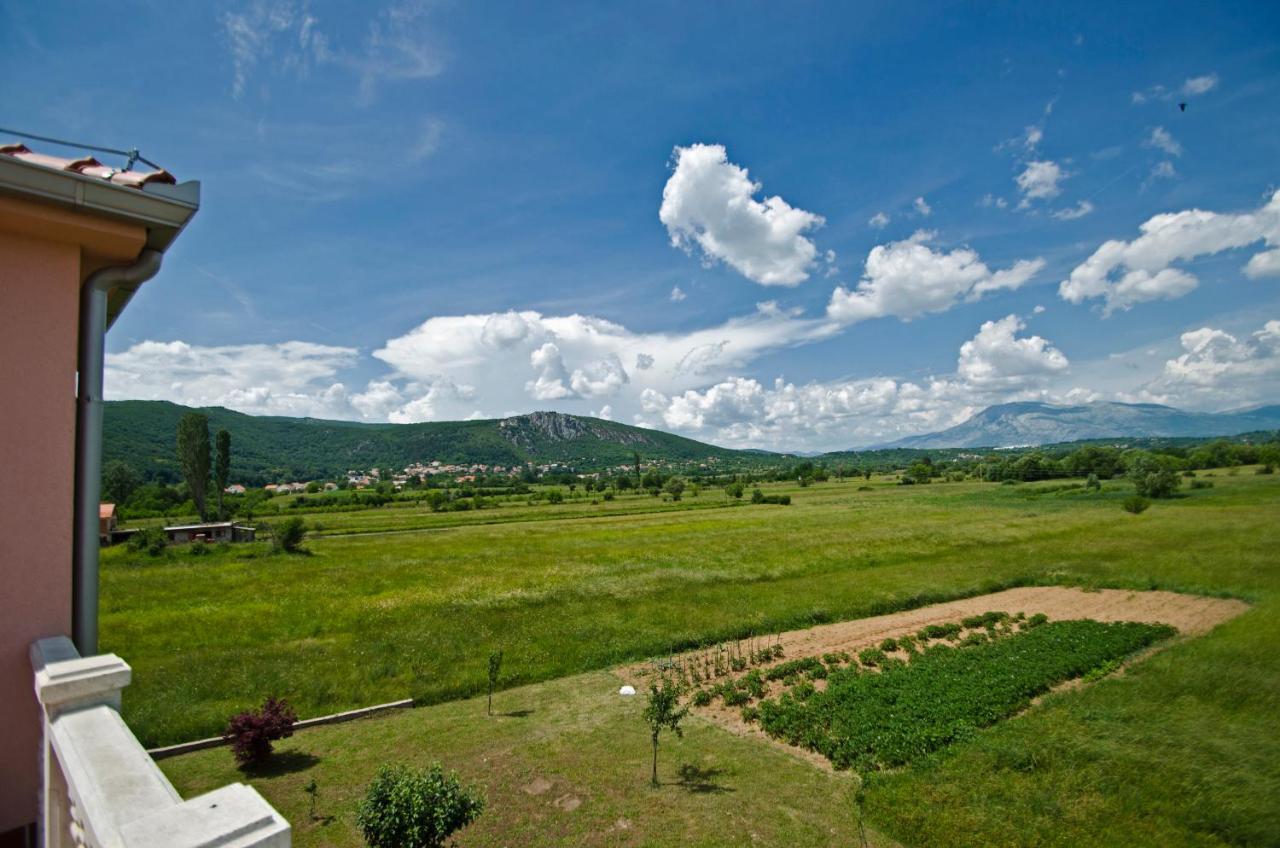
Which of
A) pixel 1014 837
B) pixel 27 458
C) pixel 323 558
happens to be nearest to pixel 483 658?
pixel 1014 837

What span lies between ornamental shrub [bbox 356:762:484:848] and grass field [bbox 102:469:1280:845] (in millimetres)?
2988

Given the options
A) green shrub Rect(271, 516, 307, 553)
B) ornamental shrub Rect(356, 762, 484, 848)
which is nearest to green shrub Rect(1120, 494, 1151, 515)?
ornamental shrub Rect(356, 762, 484, 848)

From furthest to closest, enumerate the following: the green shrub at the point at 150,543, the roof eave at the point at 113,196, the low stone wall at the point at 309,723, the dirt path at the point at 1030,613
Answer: the green shrub at the point at 150,543 < the dirt path at the point at 1030,613 < the low stone wall at the point at 309,723 < the roof eave at the point at 113,196

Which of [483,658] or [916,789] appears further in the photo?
[483,658]

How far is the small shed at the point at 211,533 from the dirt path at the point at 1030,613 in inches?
2148

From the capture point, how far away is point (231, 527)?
60.8 metres

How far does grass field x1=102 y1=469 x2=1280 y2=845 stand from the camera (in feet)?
41.6

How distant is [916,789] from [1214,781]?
6.67 metres

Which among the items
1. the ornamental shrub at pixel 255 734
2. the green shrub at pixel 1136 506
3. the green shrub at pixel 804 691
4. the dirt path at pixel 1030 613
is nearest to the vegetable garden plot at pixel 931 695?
the green shrub at pixel 804 691

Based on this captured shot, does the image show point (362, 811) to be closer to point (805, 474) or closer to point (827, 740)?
point (827, 740)

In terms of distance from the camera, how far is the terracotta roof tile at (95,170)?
4.38 metres

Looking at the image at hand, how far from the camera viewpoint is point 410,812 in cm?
966

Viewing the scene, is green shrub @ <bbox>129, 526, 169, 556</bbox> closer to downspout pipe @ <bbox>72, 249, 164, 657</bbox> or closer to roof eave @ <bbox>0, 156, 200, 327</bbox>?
downspout pipe @ <bbox>72, 249, 164, 657</bbox>

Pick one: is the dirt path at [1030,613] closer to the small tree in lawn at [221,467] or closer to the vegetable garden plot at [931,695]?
the vegetable garden plot at [931,695]
